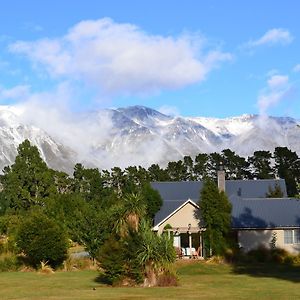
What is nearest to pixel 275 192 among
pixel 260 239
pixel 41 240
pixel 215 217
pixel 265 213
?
pixel 265 213

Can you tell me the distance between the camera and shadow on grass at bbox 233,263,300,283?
32938 mm

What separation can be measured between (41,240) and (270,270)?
14240 millimetres

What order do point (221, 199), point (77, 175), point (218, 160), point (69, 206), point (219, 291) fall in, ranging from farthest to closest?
point (218, 160) → point (77, 175) → point (69, 206) → point (221, 199) → point (219, 291)

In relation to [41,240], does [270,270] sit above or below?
below

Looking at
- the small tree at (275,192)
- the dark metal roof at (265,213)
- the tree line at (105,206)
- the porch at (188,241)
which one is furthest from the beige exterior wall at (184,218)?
the small tree at (275,192)

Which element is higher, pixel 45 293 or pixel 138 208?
pixel 138 208

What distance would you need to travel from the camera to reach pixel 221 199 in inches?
1807

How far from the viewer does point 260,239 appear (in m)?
46.9

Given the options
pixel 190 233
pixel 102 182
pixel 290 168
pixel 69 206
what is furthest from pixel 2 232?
pixel 290 168

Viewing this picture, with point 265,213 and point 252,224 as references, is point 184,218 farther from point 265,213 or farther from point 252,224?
point 265,213

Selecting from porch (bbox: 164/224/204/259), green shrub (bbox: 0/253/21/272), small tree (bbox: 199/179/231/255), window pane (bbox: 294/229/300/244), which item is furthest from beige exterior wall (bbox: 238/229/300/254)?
green shrub (bbox: 0/253/21/272)

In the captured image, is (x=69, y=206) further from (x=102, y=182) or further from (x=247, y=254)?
(x=102, y=182)

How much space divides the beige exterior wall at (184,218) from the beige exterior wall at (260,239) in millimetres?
4098

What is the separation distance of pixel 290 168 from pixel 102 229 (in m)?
72.5
